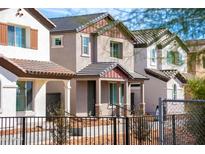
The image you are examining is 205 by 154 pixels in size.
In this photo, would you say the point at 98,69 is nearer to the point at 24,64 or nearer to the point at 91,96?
the point at 91,96

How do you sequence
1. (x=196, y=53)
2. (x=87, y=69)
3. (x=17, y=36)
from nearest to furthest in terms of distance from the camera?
(x=196, y=53), (x=17, y=36), (x=87, y=69)

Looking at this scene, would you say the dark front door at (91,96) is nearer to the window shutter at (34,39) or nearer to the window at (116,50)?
the window at (116,50)

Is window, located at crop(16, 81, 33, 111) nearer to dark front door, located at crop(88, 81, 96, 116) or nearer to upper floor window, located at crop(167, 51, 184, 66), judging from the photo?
dark front door, located at crop(88, 81, 96, 116)

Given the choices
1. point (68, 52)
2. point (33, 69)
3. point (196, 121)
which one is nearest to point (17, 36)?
point (33, 69)

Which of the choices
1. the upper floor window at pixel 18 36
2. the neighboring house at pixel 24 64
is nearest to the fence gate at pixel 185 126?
the neighboring house at pixel 24 64

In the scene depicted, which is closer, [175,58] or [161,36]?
[161,36]

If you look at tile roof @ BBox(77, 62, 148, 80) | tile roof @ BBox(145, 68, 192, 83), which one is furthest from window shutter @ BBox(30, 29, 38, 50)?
tile roof @ BBox(145, 68, 192, 83)

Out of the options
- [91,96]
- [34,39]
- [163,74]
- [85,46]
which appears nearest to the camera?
[34,39]

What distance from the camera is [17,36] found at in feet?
62.6

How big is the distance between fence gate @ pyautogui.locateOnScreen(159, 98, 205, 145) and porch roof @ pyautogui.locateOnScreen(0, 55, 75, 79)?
8.77 metres

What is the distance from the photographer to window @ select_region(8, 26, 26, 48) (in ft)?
61.4

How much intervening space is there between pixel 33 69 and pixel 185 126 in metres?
10.1

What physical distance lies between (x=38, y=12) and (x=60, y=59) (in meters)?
4.25

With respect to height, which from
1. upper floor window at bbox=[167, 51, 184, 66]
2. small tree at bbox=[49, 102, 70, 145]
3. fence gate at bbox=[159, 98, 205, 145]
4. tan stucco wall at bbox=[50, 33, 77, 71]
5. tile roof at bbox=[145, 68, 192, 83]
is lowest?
small tree at bbox=[49, 102, 70, 145]
